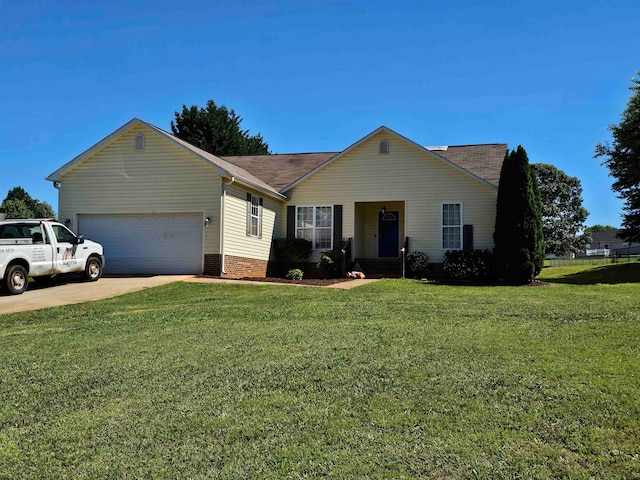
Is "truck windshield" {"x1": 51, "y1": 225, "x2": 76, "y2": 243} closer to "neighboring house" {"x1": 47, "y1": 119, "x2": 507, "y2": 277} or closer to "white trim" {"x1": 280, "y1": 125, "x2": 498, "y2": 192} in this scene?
"neighboring house" {"x1": 47, "y1": 119, "x2": 507, "y2": 277}

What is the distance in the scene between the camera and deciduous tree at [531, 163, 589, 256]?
158 feet

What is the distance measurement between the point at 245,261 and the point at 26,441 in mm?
14857

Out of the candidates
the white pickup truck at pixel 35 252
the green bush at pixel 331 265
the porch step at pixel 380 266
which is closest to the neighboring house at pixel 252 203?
the porch step at pixel 380 266

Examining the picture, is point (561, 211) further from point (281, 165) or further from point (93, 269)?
point (93, 269)

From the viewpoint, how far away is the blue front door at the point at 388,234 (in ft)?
73.1

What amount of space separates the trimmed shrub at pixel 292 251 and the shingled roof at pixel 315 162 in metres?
2.08

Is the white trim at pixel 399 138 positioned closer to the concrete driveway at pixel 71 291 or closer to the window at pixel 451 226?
the window at pixel 451 226

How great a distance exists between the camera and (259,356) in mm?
6484

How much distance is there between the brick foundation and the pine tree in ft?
26.0

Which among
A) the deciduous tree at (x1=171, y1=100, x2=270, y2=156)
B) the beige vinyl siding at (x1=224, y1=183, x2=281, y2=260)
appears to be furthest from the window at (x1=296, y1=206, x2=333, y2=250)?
the deciduous tree at (x1=171, y1=100, x2=270, y2=156)

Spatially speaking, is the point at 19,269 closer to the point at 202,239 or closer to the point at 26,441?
the point at 202,239

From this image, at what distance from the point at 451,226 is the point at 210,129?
77.5 feet

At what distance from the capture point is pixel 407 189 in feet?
67.6

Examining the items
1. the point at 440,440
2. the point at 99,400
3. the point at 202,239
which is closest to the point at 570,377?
the point at 440,440
